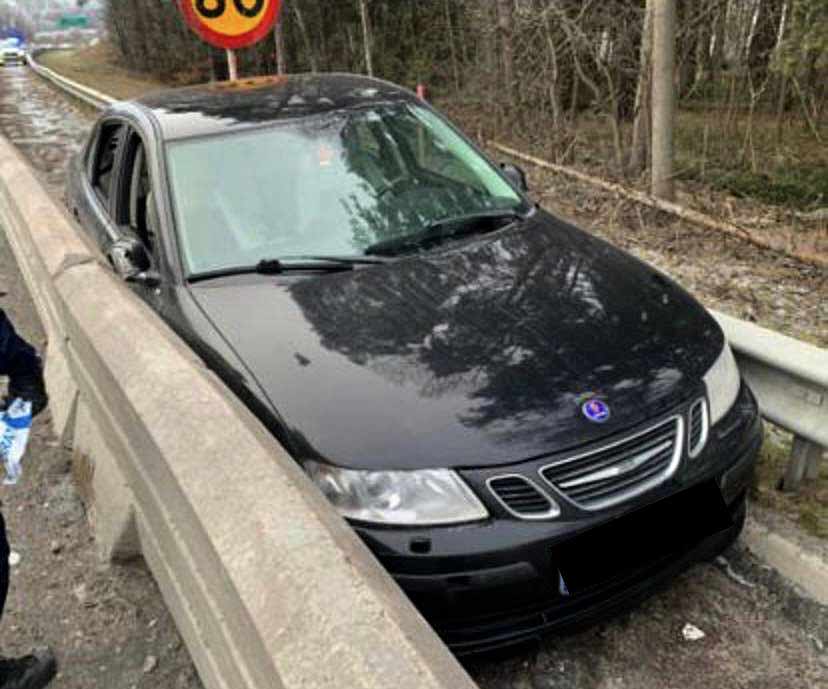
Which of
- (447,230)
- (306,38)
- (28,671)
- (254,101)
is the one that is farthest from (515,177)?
(306,38)

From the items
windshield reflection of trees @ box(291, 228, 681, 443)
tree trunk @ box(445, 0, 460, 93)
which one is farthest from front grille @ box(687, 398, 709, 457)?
tree trunk @ box(445, 0, 460, 93)

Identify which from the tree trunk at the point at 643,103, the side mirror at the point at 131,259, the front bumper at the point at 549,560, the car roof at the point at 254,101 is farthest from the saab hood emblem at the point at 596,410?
the tree trunk at the point at 643,103

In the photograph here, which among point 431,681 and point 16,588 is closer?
point 431,681

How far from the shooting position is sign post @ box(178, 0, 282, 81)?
725cm

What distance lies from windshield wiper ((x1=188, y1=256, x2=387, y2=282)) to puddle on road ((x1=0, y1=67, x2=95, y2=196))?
5.50m

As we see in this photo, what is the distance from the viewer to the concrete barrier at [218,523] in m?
1.74

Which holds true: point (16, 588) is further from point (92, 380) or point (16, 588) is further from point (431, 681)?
point (431, 681)

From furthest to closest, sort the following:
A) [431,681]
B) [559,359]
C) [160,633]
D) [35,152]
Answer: [35,152] < [160,633] < [559,359] < [431,681]

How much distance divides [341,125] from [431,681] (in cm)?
299

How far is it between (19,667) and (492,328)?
6.09ft

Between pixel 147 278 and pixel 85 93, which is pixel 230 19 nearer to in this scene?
pixel 147 278

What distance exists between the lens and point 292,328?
305cm

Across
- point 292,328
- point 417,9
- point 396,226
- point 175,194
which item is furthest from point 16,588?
point 417,9

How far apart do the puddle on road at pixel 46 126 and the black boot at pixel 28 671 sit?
632 centimetres
